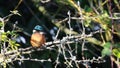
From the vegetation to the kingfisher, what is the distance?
0.06 meters

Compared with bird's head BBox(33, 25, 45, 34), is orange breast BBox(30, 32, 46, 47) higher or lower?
lower

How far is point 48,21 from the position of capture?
5.31m

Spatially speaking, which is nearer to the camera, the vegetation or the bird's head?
the vegetation

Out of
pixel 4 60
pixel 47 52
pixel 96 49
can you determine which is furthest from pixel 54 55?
pixel 4 60

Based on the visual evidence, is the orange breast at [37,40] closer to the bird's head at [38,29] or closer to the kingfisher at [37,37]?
the kingfisher at [37,37]

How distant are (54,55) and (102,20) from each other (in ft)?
3.56

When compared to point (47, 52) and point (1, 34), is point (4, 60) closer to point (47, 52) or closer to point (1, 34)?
point (1, 34)

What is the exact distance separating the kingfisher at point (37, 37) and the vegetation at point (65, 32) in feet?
0.20

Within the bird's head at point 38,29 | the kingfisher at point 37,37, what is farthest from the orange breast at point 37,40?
the bird's head at point 38,29

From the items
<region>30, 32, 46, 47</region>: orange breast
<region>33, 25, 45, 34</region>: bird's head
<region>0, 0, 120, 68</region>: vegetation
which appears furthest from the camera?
<region>33, 25, 45, 34</region>: bird's head

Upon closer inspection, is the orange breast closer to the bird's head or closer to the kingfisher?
the kingfisher

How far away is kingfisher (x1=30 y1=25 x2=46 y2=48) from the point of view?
4.62 m

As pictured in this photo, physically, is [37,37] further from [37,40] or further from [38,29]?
[38,29]

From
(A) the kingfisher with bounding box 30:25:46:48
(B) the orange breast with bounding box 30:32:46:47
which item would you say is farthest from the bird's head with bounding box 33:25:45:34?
(B) the orange breast with bounding box 30:32:46:47
